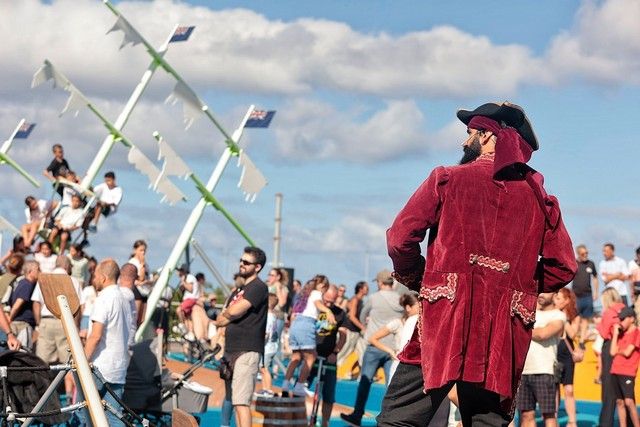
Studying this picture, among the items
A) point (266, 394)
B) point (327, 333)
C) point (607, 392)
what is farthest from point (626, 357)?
point (266, 394)

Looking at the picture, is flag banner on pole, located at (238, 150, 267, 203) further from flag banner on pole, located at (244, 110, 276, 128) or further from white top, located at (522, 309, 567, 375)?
white top, located at (522, 309, 567, 375)

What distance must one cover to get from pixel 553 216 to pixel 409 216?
69 centimetres

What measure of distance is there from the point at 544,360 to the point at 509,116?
747 centimetres

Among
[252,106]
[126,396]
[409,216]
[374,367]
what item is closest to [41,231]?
[252,106]

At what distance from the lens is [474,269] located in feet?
17.9

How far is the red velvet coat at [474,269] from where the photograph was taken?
5.41 m

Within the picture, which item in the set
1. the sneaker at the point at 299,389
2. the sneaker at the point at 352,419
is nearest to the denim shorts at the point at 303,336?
the sneaker at the point at 299,389

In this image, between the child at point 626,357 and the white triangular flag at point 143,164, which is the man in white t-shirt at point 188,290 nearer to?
the white triangular flag at point 143,164

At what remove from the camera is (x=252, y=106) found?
19.8 meters

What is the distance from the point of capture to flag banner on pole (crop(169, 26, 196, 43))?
2047 centimetres

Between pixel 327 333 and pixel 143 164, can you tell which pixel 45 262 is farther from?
pixel 327 333

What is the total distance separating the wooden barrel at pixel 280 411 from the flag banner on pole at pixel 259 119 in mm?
7838

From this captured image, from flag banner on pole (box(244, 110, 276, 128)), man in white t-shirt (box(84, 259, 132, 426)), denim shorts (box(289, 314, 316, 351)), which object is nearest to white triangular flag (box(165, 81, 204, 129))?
flag banner on pole (box(244, 110, 276, 128))

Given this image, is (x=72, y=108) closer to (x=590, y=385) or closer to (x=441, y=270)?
(x=590, y=385)
